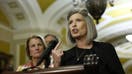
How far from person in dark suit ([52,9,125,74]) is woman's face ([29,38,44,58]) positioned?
0.68 metres


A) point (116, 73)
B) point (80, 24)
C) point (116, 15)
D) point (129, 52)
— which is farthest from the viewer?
point (129, 52)

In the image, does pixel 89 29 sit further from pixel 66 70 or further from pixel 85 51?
pixel 66 70

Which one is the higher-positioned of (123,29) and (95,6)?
(95,6)

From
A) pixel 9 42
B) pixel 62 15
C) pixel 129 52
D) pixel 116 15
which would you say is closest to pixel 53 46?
pixel 62 15

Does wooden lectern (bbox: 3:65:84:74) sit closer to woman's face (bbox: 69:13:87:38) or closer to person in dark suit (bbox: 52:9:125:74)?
person in dark suit (bbox: 52:9:125:74)

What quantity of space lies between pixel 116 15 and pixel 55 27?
2.26 meters

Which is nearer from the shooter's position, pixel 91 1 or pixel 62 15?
pixel 91 1

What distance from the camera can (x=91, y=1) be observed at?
18.2 ft

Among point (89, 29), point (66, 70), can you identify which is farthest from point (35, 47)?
point (66, 70)

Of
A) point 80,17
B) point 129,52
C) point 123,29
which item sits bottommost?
point 129,52

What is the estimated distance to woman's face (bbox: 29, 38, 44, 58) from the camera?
273 centimetres

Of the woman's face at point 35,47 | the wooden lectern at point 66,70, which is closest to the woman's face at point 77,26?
the wooden lectern at point 66,70

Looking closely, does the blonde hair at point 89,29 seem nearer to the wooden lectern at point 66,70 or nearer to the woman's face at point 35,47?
the wooden lectern at point 66,70

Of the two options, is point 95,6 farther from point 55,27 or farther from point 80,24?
point 55,27
